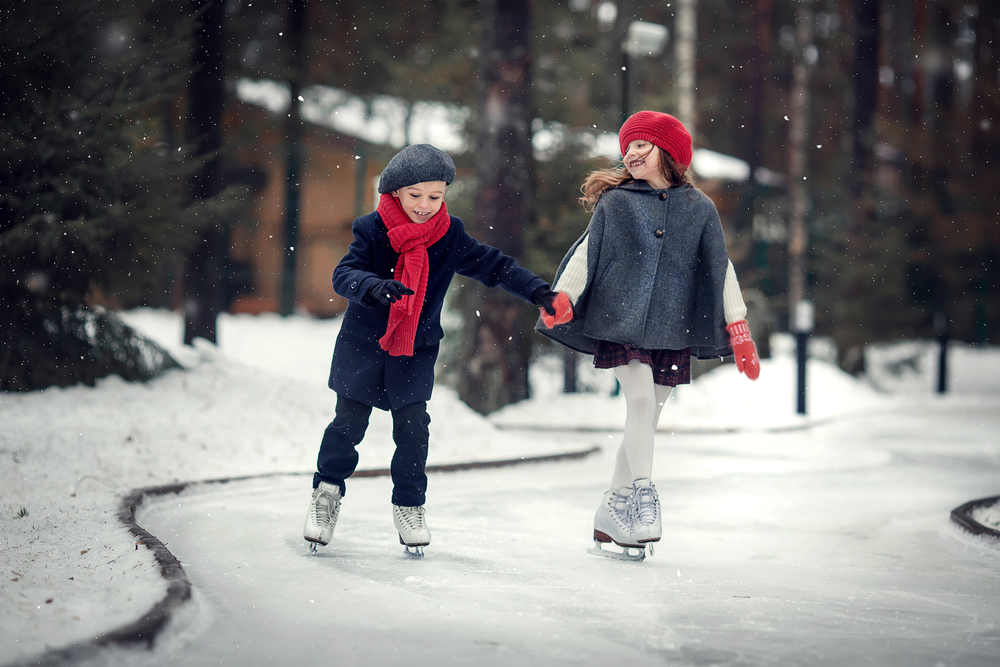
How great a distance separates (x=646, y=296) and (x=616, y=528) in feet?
3.69

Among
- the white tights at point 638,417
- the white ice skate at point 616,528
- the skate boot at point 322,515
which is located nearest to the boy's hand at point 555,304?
the white tights at point 638,417

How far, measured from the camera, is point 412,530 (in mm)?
5031

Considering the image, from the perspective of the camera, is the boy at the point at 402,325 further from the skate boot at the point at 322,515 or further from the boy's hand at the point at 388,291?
the boy's hand at the point at 388,291

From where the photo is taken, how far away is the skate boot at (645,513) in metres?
5.07

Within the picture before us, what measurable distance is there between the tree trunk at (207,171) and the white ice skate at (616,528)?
10.4m

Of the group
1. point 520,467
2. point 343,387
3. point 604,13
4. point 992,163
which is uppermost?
point 604,13

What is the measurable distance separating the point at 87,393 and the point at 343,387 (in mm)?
4588

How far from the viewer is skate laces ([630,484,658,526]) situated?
5109mm

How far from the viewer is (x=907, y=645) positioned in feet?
12.0

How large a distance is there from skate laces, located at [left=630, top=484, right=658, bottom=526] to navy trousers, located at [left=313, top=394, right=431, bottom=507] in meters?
1.01

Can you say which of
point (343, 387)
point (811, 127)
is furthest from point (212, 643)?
point (811, 127)

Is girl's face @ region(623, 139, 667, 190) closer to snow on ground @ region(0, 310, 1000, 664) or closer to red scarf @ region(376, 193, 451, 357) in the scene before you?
red scarf @ region(376, 193, 451, 357)

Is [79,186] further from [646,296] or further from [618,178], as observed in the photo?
[646,296]

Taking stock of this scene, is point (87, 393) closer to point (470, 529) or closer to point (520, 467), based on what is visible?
point (520, 467)
